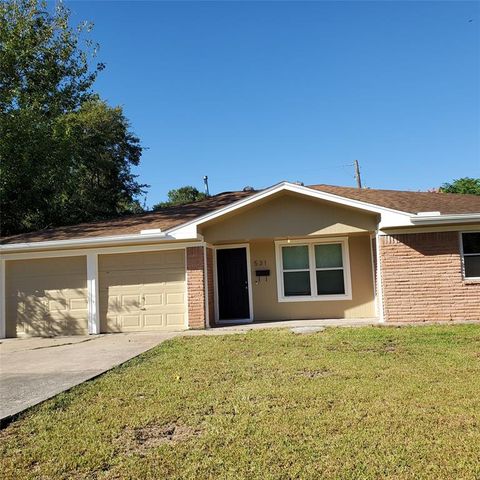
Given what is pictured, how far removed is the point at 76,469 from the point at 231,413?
1763 mm

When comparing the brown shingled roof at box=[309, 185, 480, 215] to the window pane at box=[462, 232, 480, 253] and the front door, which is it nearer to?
the window pane at box=[462, 232, 480, 253]

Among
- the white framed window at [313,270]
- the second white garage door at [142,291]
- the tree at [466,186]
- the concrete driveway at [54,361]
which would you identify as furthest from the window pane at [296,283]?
the tree at [466,186]

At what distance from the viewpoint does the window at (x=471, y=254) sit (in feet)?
39.1

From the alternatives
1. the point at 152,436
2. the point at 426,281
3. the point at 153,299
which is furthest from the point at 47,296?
the point at 426,281

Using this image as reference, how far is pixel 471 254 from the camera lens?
1191 cm

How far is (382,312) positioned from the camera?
11.9 m

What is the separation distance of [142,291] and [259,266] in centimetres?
344

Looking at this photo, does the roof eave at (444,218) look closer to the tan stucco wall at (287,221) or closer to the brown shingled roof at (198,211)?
the brown shingled roof at (198,211)

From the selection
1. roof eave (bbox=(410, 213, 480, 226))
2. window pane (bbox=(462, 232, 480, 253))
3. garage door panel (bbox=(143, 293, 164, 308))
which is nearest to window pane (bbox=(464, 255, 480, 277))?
window pane (bbox=(462, 232, 480, 253))

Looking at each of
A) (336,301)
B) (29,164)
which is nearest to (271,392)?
(336,301)

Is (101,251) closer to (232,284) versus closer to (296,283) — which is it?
(232,284)

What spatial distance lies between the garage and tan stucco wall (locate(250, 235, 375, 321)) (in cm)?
500

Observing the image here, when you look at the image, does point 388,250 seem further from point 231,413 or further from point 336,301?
point 231,413

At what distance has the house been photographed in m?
11.8
